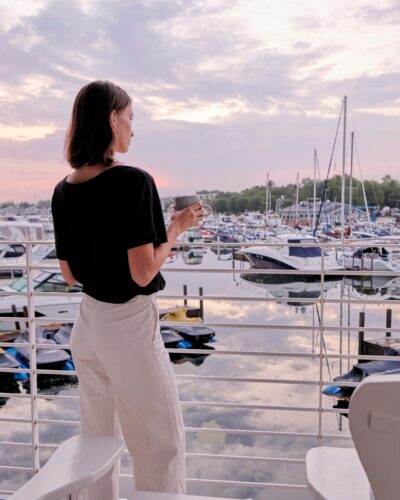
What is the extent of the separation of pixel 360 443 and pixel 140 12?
2.91 metres

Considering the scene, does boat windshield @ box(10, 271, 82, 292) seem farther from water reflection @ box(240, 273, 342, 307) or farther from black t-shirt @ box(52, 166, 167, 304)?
black t-shirt @ box(52, 166, 167, 304)

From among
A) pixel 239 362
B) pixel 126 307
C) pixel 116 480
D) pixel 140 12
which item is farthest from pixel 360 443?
pixel 239 362

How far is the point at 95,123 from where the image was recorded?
115 cm

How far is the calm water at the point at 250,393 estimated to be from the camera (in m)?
5.23

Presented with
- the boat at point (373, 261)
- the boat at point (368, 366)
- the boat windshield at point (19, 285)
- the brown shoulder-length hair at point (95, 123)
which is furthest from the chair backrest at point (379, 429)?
the boat windshield at point (19, 285)

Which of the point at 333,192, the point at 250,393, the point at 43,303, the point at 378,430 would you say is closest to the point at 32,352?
the point at 378,430

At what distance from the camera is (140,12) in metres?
2.94

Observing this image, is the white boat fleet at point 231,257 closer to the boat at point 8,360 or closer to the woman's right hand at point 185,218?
the boat at point 8,360

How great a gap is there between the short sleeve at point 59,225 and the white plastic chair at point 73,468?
0.47m

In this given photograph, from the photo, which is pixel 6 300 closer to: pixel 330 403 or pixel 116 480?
pixel 330 403

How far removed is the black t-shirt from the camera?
3.53 feet

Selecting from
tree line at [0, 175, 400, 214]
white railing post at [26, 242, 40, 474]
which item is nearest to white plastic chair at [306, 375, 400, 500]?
white railing post at [26, 242, 40, 474]

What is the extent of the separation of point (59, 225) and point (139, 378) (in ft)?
1.44

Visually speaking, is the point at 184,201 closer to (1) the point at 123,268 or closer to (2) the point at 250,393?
(1) the point at 123,268
